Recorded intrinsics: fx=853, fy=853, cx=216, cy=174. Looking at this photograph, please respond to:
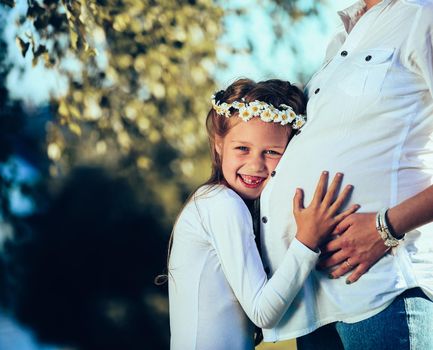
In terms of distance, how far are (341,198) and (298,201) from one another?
0.13m

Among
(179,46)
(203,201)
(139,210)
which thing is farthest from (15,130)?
(139,210)

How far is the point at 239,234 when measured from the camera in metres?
2.33

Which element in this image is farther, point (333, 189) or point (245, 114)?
point (245, 114)

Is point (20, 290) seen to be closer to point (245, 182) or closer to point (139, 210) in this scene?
point (139, 210)

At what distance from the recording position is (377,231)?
7.02 feet

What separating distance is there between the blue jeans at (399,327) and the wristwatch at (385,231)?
13cm

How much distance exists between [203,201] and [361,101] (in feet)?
1.81

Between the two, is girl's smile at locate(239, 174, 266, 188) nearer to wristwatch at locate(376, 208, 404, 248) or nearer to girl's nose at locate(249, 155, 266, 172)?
girl's nose at locate(249, 155, 266, 172)

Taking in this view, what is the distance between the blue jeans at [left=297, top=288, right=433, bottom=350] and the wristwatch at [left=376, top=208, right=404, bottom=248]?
5.0 inches

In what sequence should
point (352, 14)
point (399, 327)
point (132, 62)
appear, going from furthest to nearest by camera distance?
point (132, 62)
point (352, 14)
point (399, 327)

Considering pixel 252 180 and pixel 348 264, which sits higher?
pixel 252 180

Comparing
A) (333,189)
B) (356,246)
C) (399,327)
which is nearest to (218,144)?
(333,189)

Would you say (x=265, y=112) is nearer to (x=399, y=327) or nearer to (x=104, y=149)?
(x=399, y=327)

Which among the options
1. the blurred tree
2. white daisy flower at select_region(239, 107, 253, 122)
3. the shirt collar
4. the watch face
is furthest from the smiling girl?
the blurred tree
